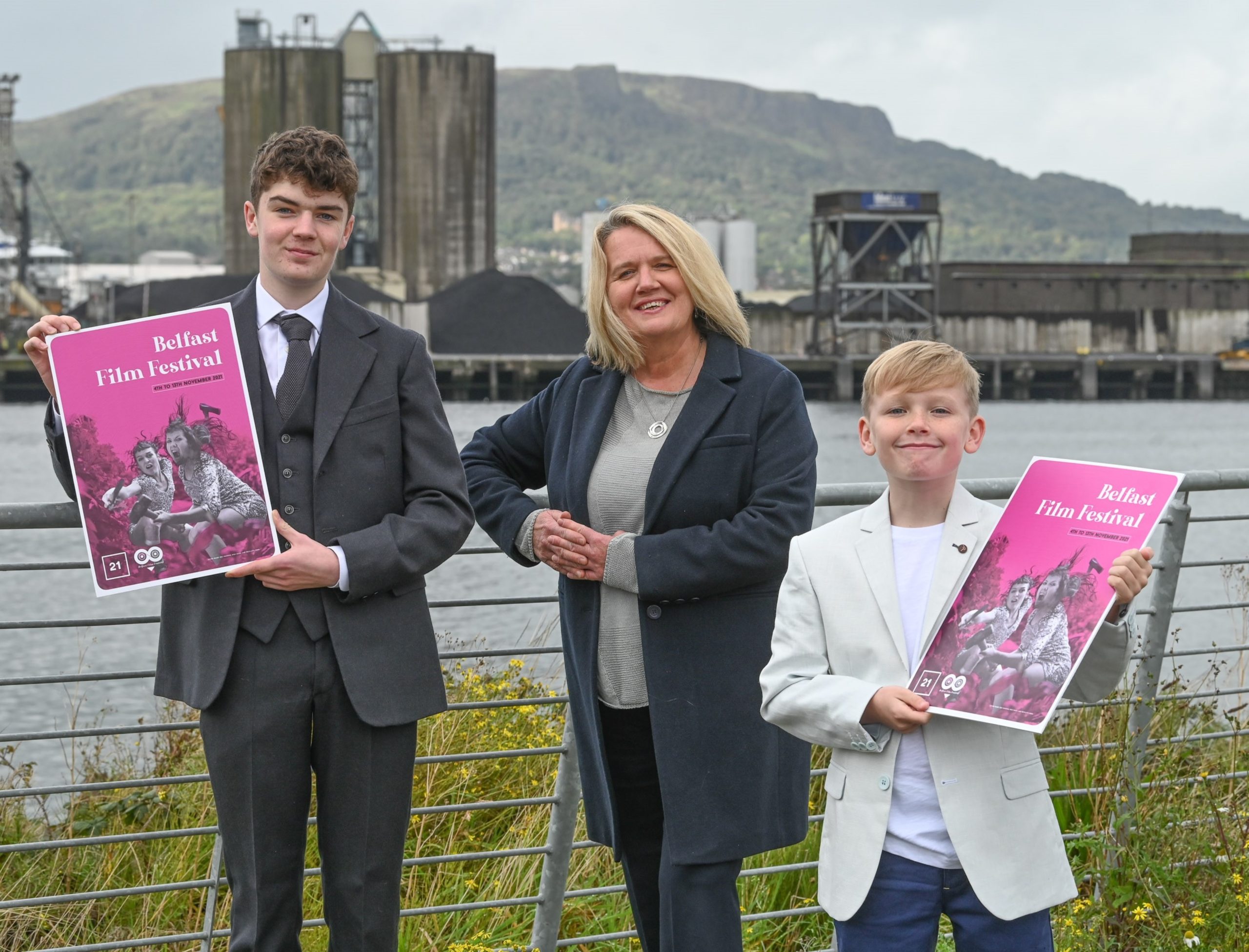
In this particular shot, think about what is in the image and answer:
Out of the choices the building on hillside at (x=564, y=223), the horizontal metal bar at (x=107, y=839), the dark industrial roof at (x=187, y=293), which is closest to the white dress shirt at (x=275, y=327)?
the horizontal metal bar at (x=107, y=839)

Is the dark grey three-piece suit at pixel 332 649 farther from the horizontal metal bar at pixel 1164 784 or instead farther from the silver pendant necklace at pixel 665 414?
the horizontal metal bar at pixel 1164 784

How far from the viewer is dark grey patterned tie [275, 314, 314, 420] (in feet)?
9.08

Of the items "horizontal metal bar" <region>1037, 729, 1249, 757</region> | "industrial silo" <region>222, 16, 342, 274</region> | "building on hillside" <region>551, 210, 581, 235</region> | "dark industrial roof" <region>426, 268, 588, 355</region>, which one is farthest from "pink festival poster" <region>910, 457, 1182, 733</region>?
"building on hillside" <region>551, 210, 581, 235</region>

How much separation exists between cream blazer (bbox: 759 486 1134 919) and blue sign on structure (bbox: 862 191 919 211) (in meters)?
94.4

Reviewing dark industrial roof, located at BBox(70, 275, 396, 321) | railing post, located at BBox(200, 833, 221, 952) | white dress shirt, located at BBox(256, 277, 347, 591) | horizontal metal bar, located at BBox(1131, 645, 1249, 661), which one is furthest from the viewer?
dark industrial roof, located at BBox(70, 275, 396, 321)

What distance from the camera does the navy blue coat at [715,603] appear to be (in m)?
2.86

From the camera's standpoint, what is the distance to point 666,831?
2900mm

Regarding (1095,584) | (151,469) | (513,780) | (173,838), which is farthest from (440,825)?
(1095,584)

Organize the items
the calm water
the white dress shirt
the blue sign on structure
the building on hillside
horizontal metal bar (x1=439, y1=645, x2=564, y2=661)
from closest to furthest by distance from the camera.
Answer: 1. the white dress shirt
2. horizontal metal bar (x1=439, y1=645, x2=564, y2=661)
3. the calm water
4. the blue sign on structure
5. the building on hillside

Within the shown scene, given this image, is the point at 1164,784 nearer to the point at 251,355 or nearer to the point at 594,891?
the point at 594,891

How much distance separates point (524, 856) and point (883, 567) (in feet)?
6.99

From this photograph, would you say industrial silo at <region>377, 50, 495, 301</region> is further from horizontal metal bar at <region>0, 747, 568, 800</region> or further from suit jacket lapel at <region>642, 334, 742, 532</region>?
suit jacket lapel at <region>642, 334, 742, 532</region>

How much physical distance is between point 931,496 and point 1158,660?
1.65 meters

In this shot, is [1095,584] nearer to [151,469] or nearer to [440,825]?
[151,469]
